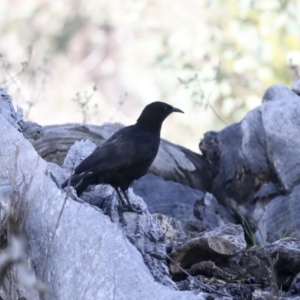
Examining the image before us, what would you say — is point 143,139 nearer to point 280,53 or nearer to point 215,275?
point 215,275

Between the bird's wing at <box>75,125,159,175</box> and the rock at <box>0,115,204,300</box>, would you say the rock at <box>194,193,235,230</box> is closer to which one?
the bird's wing at <box>75,125,159,175</box>

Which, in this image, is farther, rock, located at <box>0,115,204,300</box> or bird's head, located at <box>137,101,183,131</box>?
bird's head, located at <box>137,101,183,131</box>

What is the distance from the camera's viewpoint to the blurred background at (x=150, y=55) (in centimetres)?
1240

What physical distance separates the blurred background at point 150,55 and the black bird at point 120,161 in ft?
Result: 9.49

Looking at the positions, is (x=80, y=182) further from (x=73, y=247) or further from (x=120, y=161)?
(x=73, y=247)

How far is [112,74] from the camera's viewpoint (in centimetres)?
1805

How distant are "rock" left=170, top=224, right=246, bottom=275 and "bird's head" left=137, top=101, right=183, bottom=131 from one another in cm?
140

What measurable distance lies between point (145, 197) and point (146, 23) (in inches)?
→ 340

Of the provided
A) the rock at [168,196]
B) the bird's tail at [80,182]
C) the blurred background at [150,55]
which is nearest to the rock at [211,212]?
the rock at [168,196]

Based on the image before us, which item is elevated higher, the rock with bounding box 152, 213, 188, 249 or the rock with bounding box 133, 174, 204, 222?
the rock with bounding box 133, 174, 204, 222

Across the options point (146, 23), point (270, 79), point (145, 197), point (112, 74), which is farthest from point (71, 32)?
point (145, 197)

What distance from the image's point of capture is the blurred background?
40.7 feet

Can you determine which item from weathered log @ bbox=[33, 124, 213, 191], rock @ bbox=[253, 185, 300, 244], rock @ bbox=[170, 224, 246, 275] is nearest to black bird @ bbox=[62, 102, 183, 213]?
rock @ bbox=[170, 224, 246, 275]

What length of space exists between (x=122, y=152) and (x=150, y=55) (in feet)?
31.5
